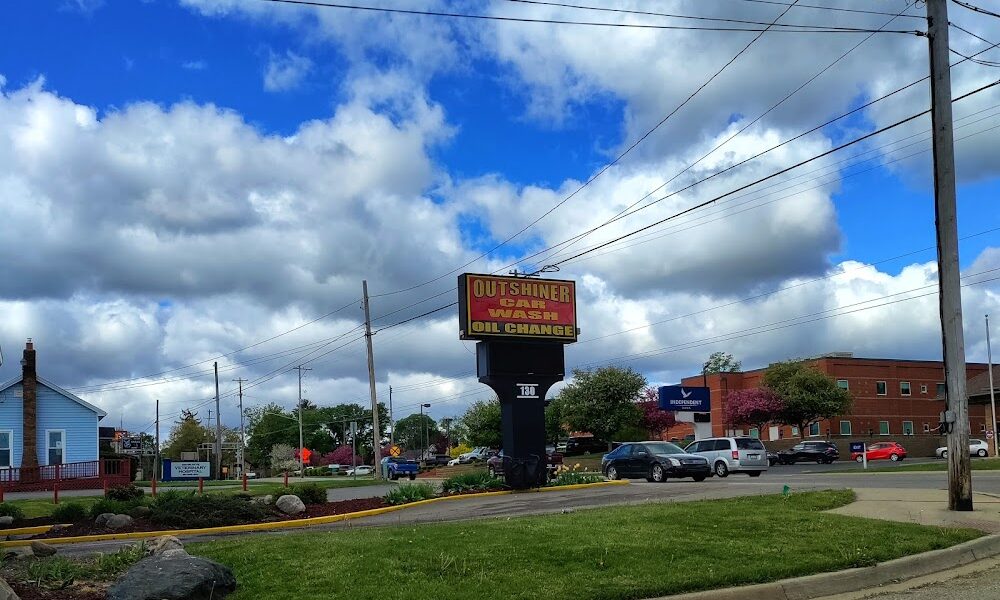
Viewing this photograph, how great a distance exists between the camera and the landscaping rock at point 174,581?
8008mm

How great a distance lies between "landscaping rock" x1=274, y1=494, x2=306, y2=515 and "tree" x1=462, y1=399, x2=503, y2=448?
229 feet

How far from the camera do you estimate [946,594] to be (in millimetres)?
8789

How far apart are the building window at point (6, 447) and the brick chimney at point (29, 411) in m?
0.49

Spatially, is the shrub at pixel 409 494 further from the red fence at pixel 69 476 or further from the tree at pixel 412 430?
the tree at pixel 412 430

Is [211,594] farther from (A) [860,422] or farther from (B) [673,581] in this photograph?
(A) [860,422]

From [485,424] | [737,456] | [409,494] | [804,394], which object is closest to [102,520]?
[409,494]

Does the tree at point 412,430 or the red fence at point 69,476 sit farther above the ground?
the red fence at point 69,476

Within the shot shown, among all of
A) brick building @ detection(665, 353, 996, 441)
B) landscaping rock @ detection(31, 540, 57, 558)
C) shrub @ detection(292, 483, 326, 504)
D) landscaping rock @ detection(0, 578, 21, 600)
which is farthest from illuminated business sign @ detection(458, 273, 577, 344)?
brick building @ detection(665, 353, 996, 441)

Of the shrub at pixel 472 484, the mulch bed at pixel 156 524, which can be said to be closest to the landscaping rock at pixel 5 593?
the mulch bed at pixel 156 524

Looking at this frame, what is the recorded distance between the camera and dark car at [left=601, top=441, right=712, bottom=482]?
2934cm

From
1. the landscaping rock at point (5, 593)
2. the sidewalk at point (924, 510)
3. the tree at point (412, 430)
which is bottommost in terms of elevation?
the tree at point (412, 430)

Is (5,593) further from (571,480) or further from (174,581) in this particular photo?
(571,480)

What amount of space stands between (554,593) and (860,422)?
76869 mm

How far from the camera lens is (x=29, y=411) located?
4116 cm
